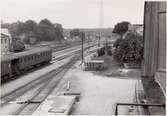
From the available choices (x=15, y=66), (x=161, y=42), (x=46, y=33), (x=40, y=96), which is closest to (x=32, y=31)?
(x=46, y=33)

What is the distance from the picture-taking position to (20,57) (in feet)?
56.1

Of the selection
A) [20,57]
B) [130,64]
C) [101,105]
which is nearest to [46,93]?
[101,105]

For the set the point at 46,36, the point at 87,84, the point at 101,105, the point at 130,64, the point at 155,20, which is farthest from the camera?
the point at 46,36

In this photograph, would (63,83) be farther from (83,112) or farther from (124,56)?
(124,56)

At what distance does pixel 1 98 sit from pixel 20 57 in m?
5.58

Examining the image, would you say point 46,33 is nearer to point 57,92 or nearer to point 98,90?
point 57,92

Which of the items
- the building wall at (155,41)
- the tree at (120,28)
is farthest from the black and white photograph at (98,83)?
the tree at (120,28)

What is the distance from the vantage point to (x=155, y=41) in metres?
3.51

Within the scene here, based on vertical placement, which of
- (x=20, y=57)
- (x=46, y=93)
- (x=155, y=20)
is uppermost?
(x=155, y=20)

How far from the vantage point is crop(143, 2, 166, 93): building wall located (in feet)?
10.4

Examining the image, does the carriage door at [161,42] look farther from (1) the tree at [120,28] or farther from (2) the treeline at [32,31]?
(2) the treeline at [32,31]

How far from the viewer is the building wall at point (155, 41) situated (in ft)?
10.4

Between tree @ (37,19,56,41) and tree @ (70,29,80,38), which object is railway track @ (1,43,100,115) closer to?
tree @ (37,19,56,41)

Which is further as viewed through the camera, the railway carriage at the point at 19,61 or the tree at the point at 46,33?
the tree at the point at 46,33
